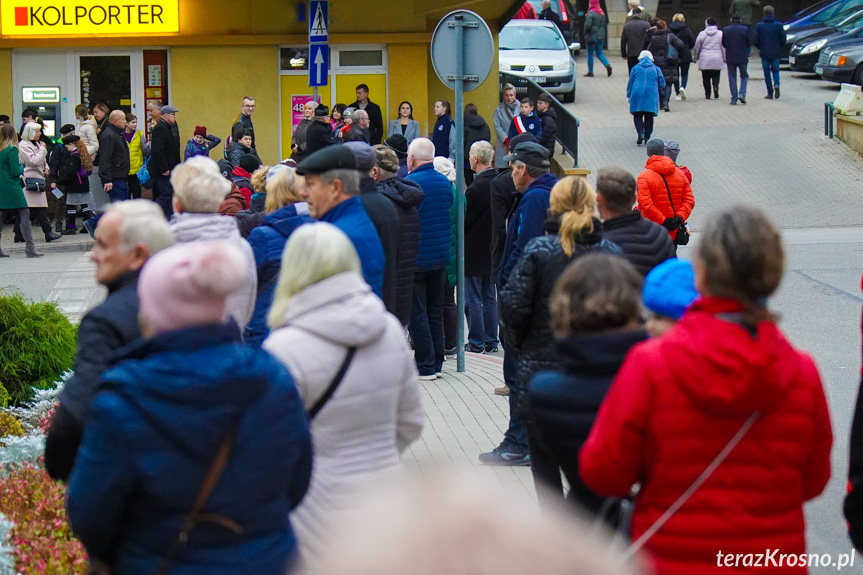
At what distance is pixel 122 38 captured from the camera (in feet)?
71.7

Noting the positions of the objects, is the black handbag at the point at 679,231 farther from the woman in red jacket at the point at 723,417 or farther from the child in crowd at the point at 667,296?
the woman in red jacket at the point at 723,417

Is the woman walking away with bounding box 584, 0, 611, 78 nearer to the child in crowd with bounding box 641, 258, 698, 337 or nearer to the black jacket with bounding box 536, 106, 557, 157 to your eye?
the black jacket with bounding box 536, 106, 557, 157

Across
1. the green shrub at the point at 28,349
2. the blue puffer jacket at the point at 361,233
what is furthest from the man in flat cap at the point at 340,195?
the green shrub at the point at 28,349

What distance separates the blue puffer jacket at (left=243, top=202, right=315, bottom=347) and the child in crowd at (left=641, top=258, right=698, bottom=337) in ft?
9.04

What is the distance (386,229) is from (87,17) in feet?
54.8

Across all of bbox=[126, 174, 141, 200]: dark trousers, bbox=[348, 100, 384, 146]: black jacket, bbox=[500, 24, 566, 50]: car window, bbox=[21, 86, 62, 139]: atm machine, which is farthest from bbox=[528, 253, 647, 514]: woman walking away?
bbox=[500, 24, 566, 50]: car window

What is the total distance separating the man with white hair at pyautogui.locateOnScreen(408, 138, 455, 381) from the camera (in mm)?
9086

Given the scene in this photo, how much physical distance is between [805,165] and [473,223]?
14.0 metres

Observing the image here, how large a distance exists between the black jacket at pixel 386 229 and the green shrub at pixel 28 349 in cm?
219

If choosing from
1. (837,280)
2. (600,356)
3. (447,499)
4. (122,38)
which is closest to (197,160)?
(600,356)

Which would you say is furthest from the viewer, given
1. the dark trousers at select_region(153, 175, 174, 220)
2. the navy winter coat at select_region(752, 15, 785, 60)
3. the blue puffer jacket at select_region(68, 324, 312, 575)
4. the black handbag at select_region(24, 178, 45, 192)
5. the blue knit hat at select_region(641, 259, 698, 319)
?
the navy winter coat at select_region(752, 15, 785, 60)

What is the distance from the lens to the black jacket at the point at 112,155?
713 inches

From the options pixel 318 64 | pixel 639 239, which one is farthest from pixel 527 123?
pixel 639 239

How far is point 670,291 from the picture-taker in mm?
3836
